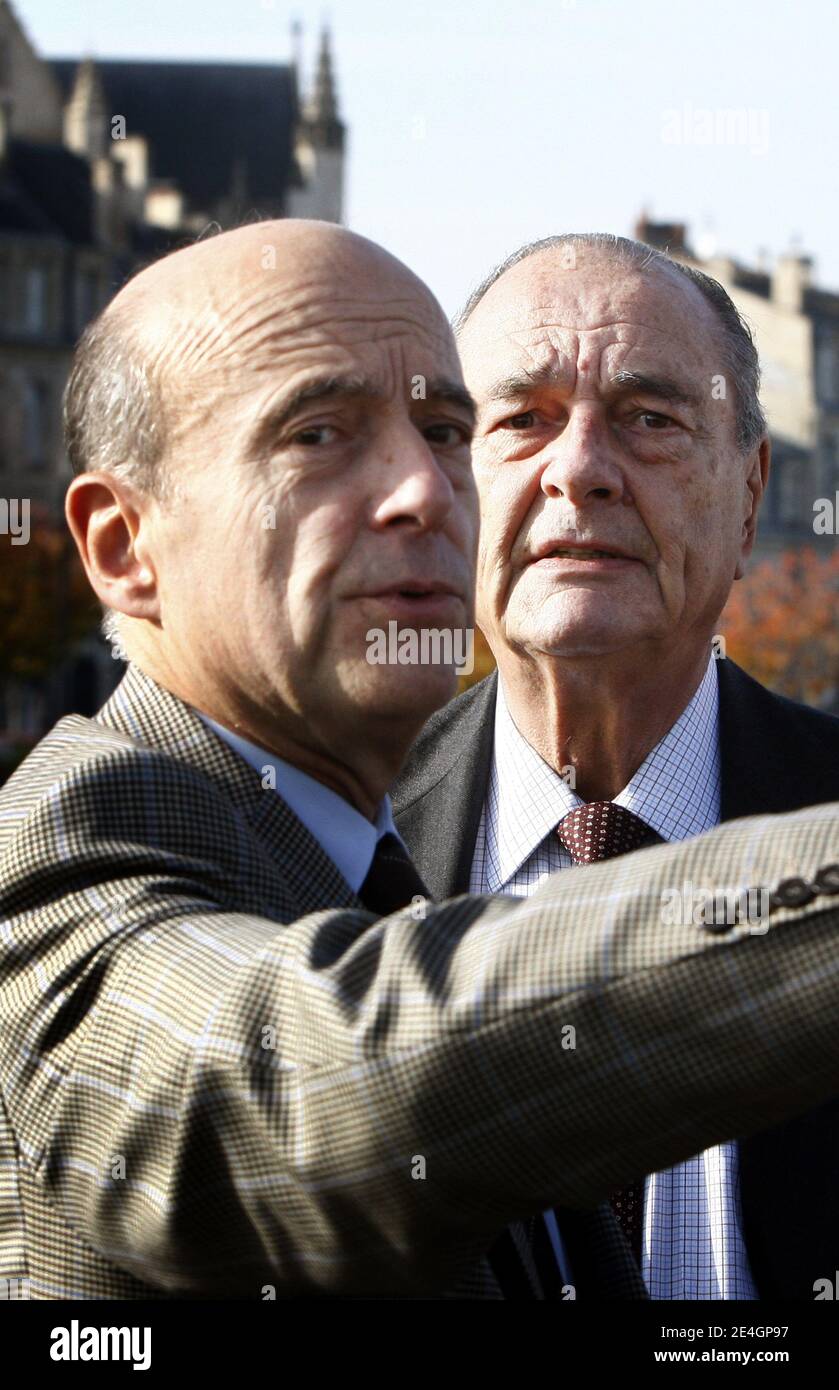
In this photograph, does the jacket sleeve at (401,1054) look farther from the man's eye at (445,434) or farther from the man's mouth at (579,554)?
the man's mouth at (579,554)

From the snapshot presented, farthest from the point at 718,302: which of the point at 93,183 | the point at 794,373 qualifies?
the point at 794,373

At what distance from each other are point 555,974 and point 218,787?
22.1 inches

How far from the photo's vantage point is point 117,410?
2.36 m

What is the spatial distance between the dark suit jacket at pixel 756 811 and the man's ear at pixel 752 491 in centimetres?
23

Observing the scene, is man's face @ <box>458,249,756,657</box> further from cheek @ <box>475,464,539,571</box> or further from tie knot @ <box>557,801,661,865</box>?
tie knot @ <box>557,801,661,865</box>

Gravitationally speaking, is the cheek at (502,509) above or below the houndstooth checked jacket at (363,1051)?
above

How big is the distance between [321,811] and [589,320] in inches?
79.8

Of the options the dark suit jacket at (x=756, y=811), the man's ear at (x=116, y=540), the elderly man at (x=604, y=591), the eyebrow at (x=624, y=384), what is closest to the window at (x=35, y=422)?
the dark suit jacket at (x=756, y=811)

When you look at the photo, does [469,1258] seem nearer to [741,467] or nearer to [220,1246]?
[220,1246]

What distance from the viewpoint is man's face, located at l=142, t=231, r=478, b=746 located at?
2.19m

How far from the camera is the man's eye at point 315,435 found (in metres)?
2.19

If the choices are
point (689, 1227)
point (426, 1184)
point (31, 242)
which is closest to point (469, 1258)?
point (426, 1184)

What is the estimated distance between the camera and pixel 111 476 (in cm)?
237

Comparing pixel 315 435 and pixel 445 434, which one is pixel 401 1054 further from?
pixel 445 434
